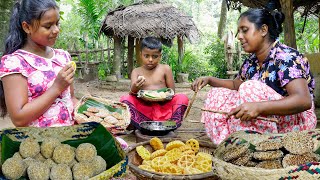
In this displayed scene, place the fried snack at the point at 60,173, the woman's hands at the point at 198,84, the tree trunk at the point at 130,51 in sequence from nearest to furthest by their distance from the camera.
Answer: the fried snack at the point at 60,173 → the woman's hands at the point at 198,84 → the tree trunk at the point at 130,51

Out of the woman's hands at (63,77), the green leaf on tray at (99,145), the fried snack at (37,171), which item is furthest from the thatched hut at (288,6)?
the fried snack at (37,171)

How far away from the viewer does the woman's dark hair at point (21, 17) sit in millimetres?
1995

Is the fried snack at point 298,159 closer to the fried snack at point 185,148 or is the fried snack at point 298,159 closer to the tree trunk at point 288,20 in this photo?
the fried snack at point 185,148

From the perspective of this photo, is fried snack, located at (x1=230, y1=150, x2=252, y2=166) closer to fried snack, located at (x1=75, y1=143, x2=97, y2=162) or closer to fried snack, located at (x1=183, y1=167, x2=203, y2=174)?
fried snack, located at (x1=183, y1=167, x2=203, y2=174)

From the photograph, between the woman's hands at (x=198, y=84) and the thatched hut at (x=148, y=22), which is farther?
the thatched hut at (x=148, y=22)

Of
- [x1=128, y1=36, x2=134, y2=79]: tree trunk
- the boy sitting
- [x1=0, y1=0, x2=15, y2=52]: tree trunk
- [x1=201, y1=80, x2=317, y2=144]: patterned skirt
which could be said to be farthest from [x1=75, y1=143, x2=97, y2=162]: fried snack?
[x1=128, y1=36, x2=134, y2=79]: tree trunk

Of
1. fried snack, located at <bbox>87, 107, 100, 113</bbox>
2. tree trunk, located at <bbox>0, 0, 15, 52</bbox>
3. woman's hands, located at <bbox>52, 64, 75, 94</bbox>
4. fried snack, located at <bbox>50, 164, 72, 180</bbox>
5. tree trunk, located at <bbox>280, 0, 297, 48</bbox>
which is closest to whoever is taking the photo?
fried snack, located at <bbox>50, 164, 72, 180</bbox>

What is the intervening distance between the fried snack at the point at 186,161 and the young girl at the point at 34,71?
81cm

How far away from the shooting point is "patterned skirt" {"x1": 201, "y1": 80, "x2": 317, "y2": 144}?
2.44 m

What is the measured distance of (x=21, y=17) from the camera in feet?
6.73

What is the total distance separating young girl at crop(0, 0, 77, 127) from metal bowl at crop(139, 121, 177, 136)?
1.26 metres

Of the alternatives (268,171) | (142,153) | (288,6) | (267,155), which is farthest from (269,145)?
(288,6)

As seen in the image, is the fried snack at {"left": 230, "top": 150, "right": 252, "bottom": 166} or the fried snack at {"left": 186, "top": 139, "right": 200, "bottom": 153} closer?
the fried snack at {"left": 230, "top": 150, "right": 252, "bottom": 166}

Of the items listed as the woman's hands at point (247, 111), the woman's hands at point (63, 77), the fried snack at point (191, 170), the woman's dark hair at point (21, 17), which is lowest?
the fried snack at point (191, 170)
